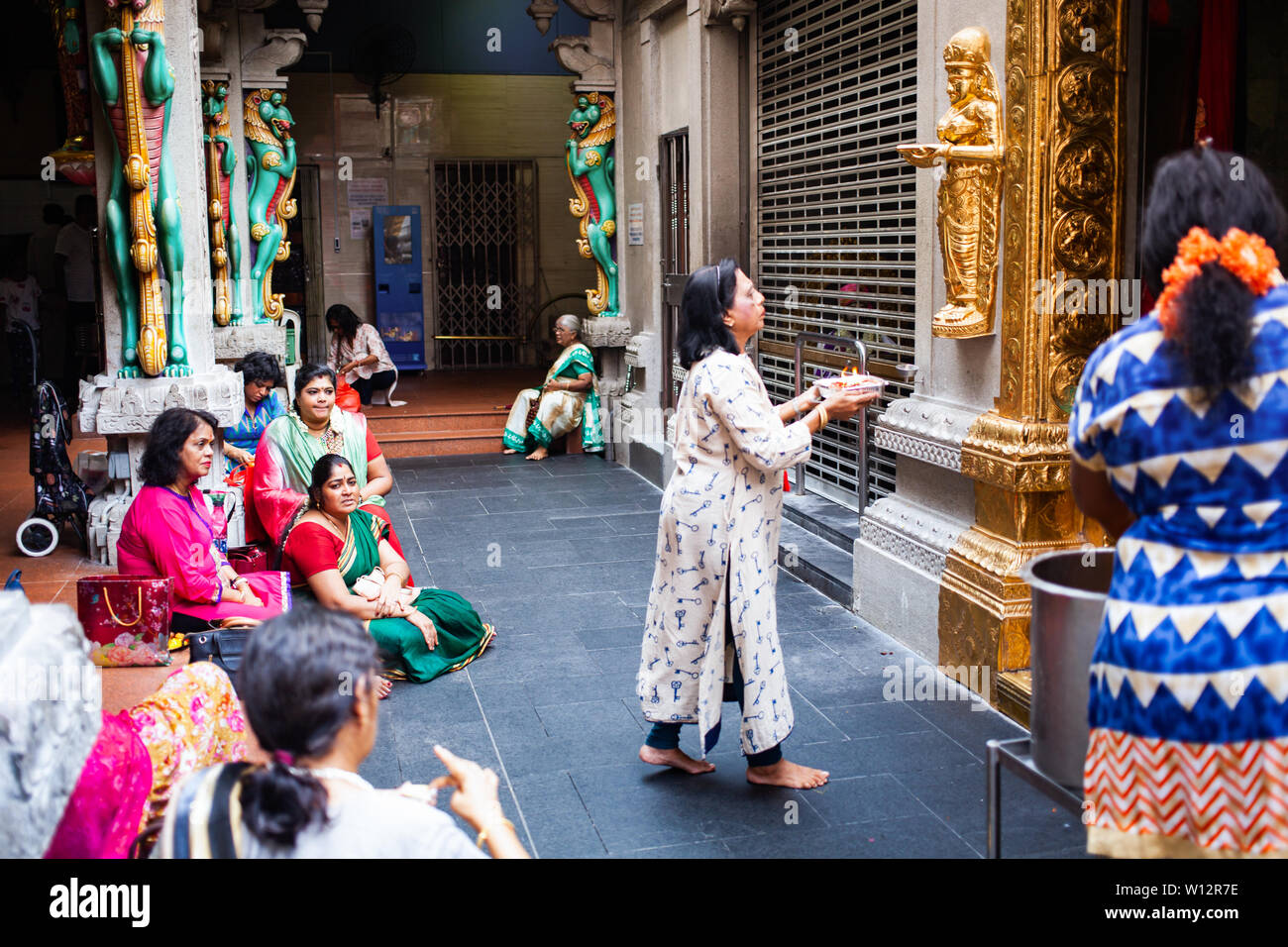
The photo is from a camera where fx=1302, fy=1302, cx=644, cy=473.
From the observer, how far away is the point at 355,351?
1147 cm

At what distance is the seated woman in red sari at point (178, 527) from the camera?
4.60m

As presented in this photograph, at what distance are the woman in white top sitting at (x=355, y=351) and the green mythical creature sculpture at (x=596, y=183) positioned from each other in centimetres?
212

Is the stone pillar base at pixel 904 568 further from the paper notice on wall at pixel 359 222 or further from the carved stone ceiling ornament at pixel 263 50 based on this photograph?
the paper notice on wall at pixel 359 222

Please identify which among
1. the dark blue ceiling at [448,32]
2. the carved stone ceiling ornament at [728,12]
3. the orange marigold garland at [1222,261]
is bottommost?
the orange marigold garland at [1222,261]

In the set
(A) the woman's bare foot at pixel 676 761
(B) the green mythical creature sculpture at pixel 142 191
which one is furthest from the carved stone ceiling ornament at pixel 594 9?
(A) the woman's bare foot at pixel 676 761

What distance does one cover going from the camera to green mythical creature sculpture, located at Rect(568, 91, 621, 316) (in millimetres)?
10562

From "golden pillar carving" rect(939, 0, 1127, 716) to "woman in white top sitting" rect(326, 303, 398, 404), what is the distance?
7765mm

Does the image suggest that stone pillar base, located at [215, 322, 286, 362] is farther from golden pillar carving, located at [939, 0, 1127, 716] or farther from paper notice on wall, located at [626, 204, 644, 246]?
golden pillar carving, located at [939, 0, 1127, 716]

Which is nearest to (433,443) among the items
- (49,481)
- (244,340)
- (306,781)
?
(244,340)

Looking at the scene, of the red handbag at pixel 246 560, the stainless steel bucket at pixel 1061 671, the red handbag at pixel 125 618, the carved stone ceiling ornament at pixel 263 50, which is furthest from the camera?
the carved stone ceiling ornament at pixel 263 50

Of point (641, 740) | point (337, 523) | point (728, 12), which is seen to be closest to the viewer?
point (641, 740)

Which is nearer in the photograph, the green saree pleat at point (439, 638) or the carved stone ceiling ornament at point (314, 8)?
the green saree pleat at point (439, 638)

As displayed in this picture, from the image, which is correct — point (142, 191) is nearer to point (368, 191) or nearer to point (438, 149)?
point (368, 191)

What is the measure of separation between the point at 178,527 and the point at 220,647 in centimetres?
50
